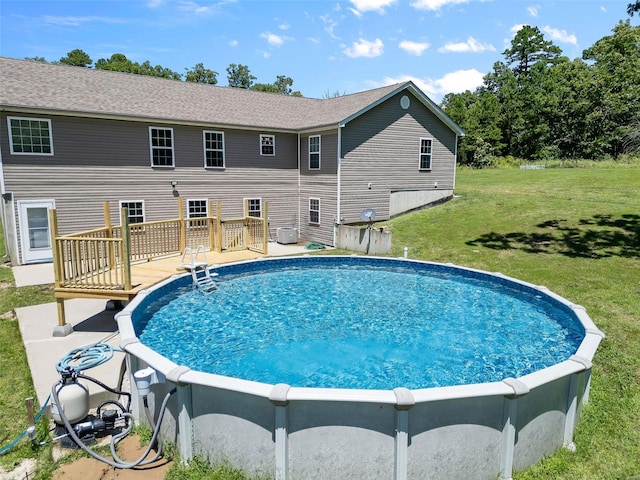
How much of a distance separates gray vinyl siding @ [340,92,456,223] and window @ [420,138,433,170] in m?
0.23

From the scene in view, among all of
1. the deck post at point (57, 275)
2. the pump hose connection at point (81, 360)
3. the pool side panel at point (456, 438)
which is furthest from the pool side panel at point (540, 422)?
the deck post at point (57, 275)

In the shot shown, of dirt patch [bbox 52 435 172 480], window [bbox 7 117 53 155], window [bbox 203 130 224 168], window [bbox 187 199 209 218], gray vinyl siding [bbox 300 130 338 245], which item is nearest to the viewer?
dirt patch [bbox 52 435 172 480]

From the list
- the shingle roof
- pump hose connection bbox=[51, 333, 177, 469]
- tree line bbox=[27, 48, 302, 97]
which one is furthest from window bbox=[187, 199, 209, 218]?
tree line bbox=[27, 48, 302, 97]

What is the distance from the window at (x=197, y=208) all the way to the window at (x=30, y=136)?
5398 millimetres

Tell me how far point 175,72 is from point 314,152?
44.5m

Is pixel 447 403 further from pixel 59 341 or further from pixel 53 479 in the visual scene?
pixel 59 341

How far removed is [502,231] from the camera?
16703mm

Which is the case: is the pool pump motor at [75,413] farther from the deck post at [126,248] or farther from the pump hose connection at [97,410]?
the deck post at [126,248]

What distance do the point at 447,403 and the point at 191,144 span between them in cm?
1645

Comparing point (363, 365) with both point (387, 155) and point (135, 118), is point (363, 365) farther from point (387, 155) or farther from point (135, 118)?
point (387, 155)

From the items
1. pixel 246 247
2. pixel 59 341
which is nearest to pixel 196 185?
pixel 246 247

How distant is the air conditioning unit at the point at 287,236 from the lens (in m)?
19.4

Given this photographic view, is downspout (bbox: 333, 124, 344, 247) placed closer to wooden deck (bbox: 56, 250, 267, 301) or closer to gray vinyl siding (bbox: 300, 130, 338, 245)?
gray vinyl siding (bbox: 300, 130, 338, 245)

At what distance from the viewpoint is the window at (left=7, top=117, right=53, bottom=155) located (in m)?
14.2
